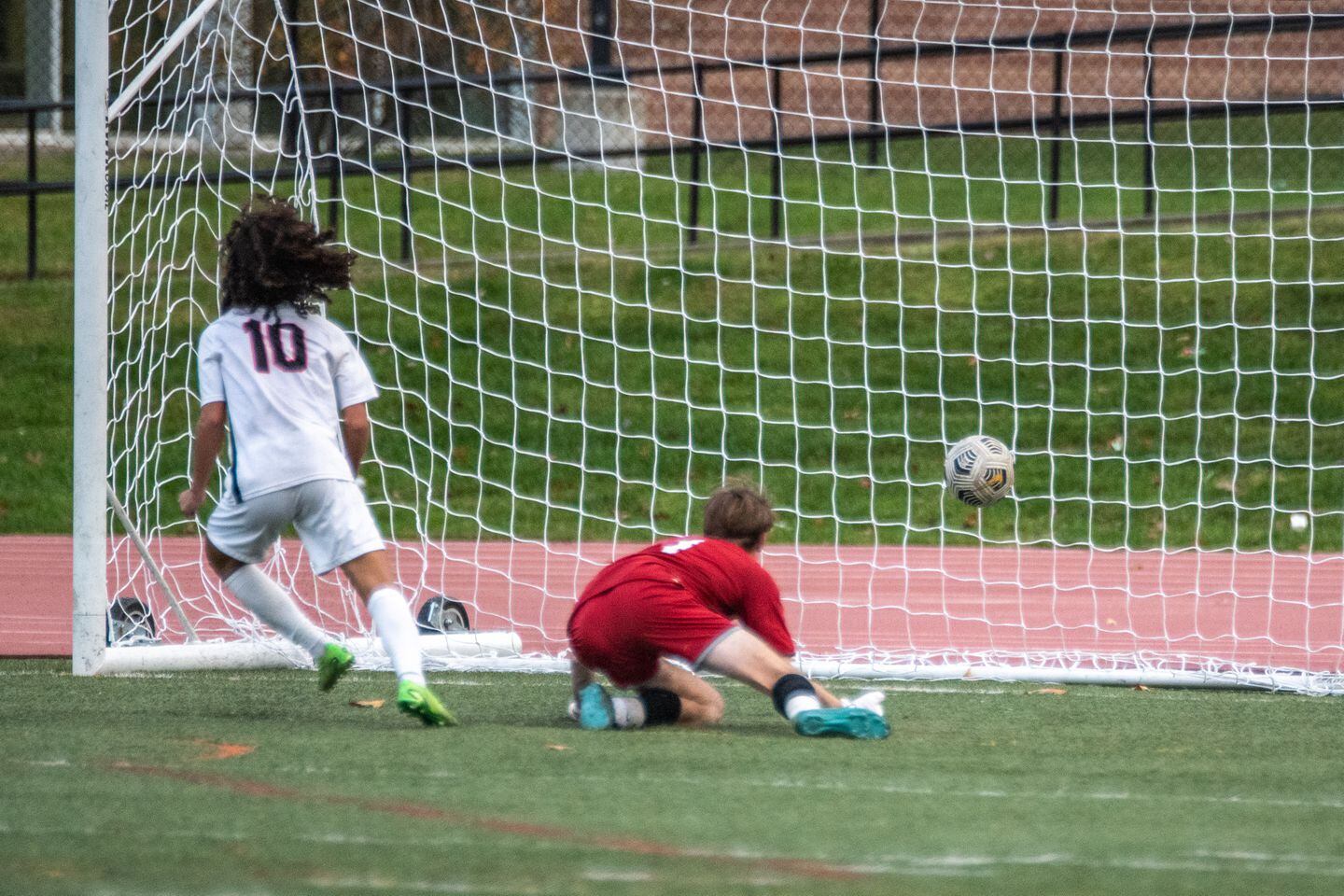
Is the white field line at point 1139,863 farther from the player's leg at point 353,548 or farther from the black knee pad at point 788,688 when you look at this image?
the player's leg at point 353,548

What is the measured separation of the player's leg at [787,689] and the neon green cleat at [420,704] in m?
0.78

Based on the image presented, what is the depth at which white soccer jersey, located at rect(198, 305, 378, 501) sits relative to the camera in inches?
219

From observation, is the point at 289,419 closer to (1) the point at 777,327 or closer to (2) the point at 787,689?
(2) the point at 787,689

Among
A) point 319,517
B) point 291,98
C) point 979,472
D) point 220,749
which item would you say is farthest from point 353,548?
point 291,98

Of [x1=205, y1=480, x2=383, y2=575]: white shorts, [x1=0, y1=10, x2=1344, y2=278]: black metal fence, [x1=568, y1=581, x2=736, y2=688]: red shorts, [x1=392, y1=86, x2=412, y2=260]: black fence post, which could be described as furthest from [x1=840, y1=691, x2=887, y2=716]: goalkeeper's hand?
[x1=392, y1=86, x2=412, y2=260]: black fence post

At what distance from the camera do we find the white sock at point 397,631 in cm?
543

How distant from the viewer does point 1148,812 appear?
13.8ft

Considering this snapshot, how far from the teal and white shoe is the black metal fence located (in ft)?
10.9

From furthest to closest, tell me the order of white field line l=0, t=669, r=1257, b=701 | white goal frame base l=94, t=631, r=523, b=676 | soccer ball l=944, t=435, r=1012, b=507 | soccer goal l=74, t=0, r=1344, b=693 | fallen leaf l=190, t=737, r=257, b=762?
soccer goal l=74, t=0, r=1344, b=693, soccer ball l=944, t=435, r=1012, b=507, white goal frame base l=94, t=631, r=523, b=676, white field line l=0, t=669, r=1257, b=701, fallen leaf l=190, t=737, r=257, b=762

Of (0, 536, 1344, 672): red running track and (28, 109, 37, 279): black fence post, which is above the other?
(28, 109, 37, 279): black fence post

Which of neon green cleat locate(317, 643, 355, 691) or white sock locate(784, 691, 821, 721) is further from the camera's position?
neon green cleat locate(317, 643, 355, 691)

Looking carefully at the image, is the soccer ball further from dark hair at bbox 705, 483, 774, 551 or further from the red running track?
dark hair at bbox 705, 483, 774, 551

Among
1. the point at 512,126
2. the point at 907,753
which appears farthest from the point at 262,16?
the point at 907,753

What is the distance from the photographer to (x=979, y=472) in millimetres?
6852
